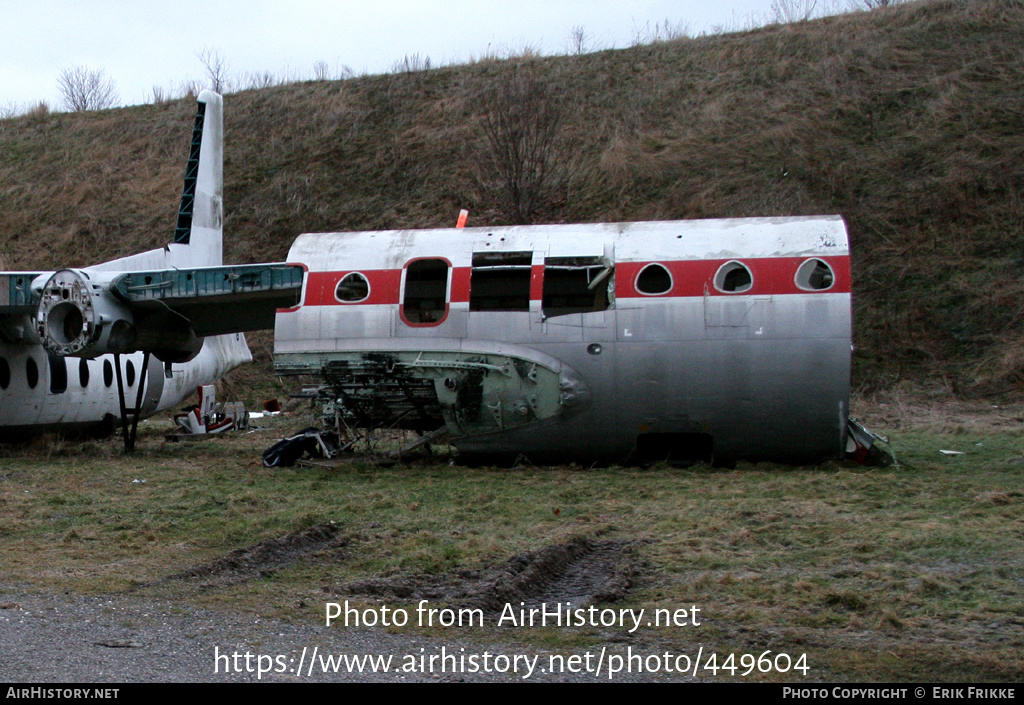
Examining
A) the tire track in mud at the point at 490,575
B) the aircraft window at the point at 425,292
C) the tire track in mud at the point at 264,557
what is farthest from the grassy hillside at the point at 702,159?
the tire track in mud at the point at 264,557

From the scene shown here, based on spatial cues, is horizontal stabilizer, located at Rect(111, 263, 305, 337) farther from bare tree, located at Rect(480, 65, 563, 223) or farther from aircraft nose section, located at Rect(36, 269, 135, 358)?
bare tree, located at Rect(480, 65, 563, 223)

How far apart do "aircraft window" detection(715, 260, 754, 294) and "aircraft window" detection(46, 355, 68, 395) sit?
13332mm

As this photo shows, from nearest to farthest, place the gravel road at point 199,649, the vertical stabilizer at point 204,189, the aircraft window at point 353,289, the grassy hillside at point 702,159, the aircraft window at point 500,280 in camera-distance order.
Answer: the gravel road at point 199,649 < the aircraft window at point 500,280 < the aircraft window at point 353,289 < the vertical stabilizer at point 204,189 < the grassy hillside at point 702,159

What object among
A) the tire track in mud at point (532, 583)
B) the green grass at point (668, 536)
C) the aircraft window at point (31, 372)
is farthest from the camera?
the aircraft window at point (31, 372)

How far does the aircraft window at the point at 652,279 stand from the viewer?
15852 millimetres

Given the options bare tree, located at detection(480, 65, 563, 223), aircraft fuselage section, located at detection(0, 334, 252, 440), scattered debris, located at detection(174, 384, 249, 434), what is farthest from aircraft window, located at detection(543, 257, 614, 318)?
bare tree, located at detection(480, 65, 563, 223)

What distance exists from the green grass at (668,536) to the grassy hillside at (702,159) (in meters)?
13.4

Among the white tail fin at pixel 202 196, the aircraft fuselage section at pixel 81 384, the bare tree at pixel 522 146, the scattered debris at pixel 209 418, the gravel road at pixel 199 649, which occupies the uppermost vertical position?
the bare tree at pixel 522 146

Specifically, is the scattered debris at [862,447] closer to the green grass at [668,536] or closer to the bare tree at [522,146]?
the green grass at [668,536]

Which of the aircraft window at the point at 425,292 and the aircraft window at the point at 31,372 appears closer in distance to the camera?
the aircraft window at the point at 425,292

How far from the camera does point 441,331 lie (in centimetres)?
1623

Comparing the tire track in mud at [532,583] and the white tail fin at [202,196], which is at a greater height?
the white tail fin at [202,196]
